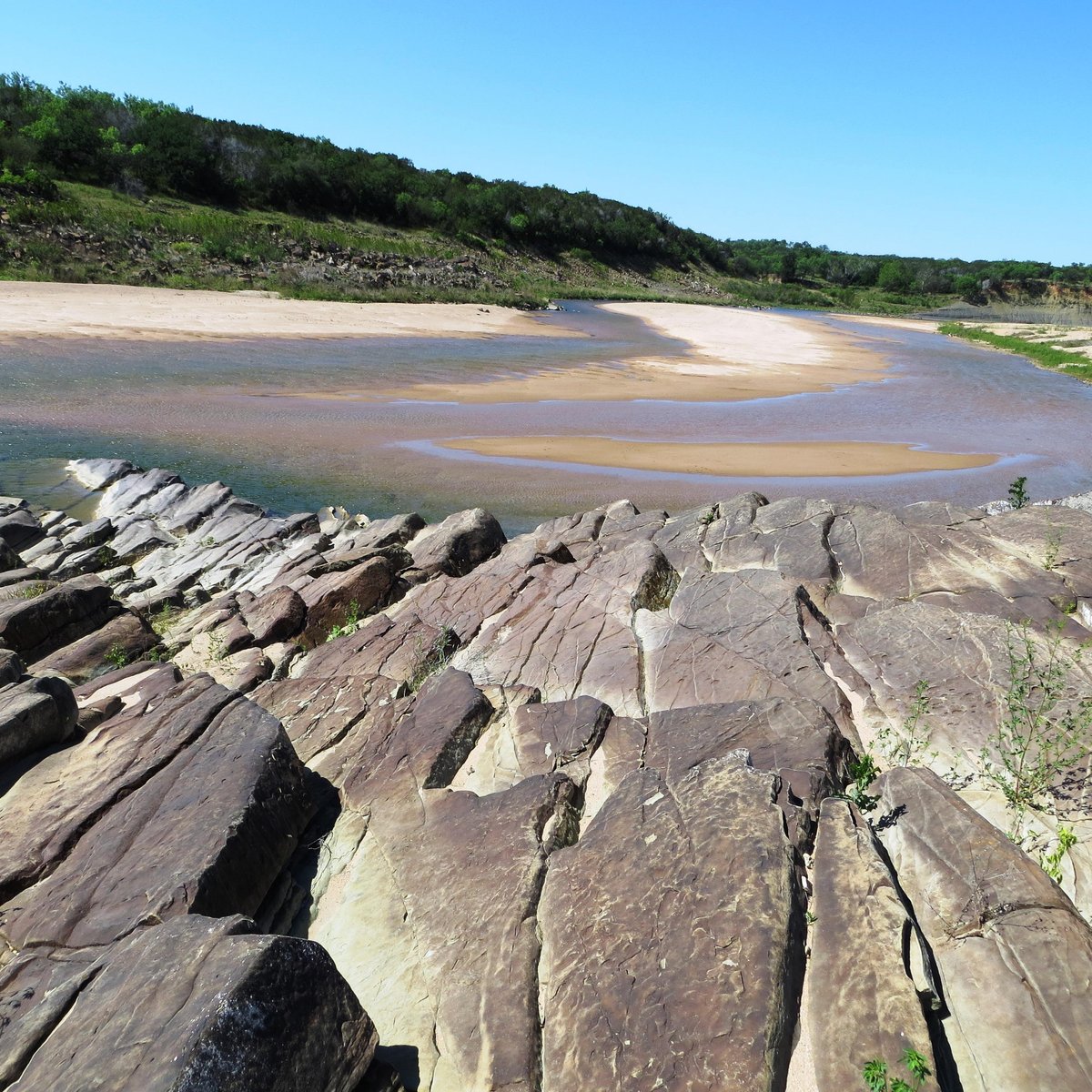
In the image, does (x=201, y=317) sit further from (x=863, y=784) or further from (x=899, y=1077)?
(x=899, y=1077)

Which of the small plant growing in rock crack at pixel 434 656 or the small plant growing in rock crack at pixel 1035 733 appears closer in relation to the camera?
the small plant growing in rock crack at pixel 1035 733

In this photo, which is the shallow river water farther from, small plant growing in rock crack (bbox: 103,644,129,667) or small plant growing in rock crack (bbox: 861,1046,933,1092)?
small plant growing in rock crack (bbox: 861,1046,933,1092)

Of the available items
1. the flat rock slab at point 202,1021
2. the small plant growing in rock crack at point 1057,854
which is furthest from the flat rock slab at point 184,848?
the small plant growing in rock crack at point 1057,854

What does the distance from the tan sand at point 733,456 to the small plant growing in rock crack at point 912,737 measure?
1161 centimetres

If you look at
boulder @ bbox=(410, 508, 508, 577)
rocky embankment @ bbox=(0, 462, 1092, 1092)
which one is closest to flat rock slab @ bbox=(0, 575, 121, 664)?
rocky embankment @ bbox=(0, 462, 1092, 1092)

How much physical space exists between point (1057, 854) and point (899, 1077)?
88.5 inches

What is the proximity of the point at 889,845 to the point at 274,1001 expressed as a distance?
11.8 ft

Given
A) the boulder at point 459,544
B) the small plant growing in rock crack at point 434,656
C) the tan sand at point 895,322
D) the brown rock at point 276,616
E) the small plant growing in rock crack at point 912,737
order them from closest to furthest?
the small plant growing in rock crack at point 912,737 < the small plant growing in rock crack at point 434,656 < the brown rock at point 276,616 < the boulder at point 459,544 < the tan sand at point 895,322

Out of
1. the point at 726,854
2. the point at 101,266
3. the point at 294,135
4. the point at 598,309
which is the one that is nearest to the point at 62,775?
the point at 726,854

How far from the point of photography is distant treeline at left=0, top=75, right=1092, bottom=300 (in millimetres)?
50750

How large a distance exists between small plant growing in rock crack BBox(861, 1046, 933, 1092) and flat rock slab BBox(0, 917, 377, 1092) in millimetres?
2215

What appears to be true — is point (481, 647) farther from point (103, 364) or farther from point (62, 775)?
point (103, 364)

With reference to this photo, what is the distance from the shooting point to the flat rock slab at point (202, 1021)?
3158 mm

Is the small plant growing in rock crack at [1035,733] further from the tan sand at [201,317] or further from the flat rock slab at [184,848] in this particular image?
the tan sand at [201,317]
